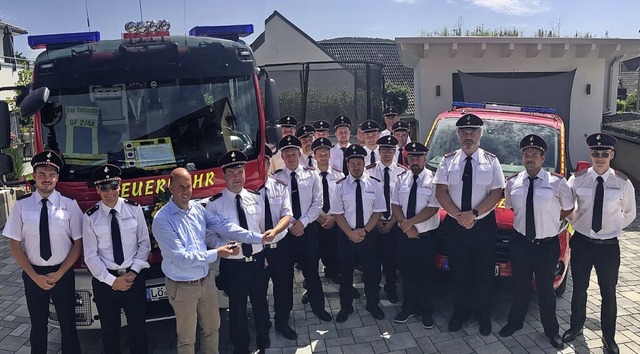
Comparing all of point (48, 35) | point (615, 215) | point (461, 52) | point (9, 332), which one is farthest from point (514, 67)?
point (9, 332)

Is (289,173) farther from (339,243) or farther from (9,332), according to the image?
(9,332)

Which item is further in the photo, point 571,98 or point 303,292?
point 571,98

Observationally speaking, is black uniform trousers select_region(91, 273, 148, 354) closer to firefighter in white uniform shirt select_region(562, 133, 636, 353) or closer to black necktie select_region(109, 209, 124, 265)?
black necktie select_region(109, 209, 124, 265)

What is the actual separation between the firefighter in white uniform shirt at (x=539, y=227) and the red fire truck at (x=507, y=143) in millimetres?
248

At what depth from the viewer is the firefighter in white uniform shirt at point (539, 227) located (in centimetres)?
430

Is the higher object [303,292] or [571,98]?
[571,98]

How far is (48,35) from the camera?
458cm

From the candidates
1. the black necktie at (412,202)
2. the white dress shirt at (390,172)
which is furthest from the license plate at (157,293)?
the black necktie at (412,202)

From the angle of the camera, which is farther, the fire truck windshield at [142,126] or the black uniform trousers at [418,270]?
the black uniform trousers at [418,270]

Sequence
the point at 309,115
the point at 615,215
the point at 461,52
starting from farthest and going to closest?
the point at 309,115 → the point at 461,52 → the point at 615,215

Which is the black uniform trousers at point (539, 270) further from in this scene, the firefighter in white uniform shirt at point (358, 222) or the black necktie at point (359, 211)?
the black necktie at point (359, 211)

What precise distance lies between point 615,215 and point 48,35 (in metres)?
5.55

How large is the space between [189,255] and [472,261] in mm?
2728

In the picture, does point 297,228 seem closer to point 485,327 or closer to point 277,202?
point 277,202
